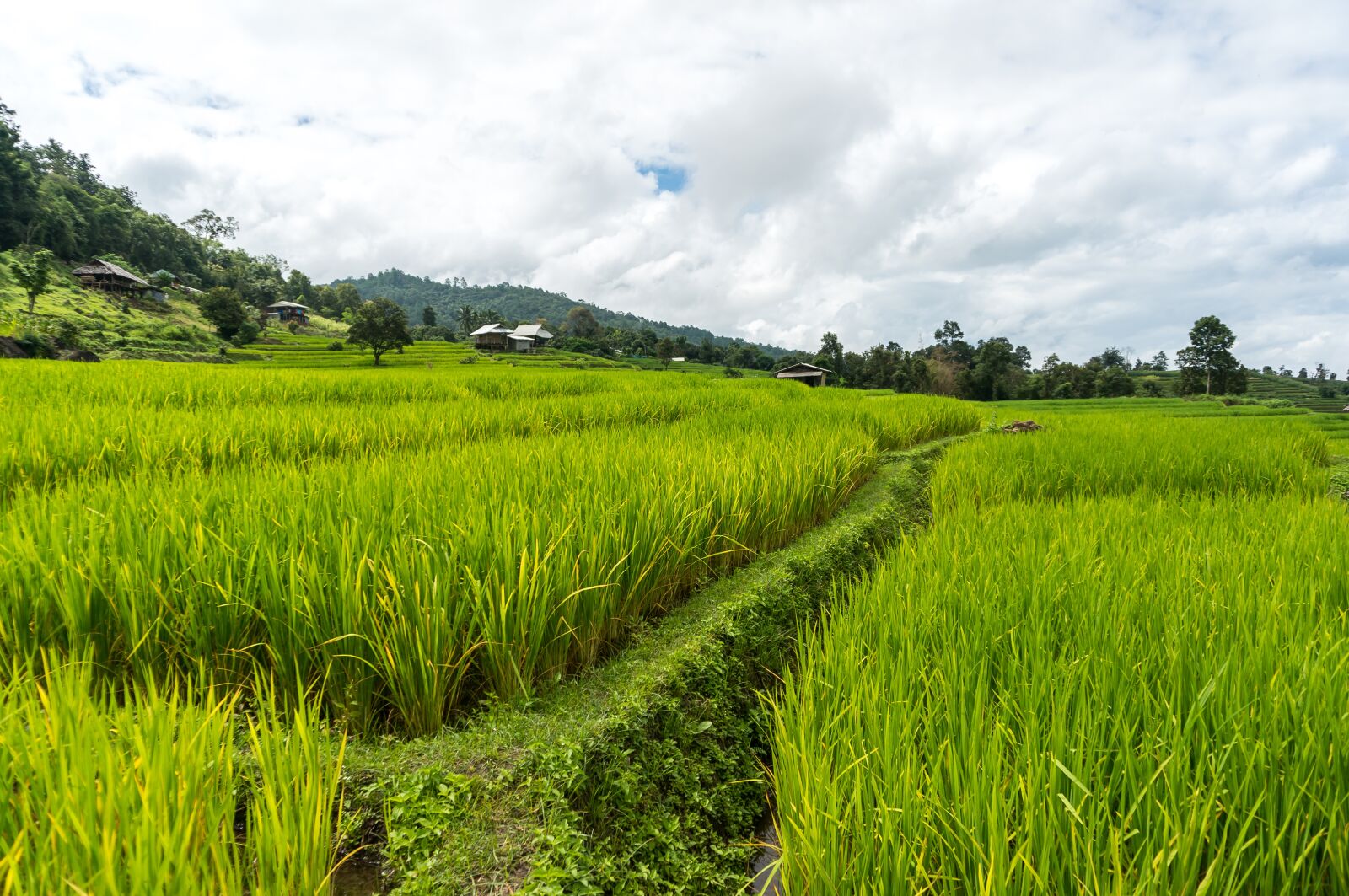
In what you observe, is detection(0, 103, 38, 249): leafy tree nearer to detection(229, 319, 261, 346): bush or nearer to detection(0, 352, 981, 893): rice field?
detection(229, 319, 261, 346): bush

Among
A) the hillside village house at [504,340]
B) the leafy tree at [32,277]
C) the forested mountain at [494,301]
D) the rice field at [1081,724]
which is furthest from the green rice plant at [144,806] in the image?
the forested mountain at [494,301]

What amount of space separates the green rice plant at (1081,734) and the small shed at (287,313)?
6981 cm

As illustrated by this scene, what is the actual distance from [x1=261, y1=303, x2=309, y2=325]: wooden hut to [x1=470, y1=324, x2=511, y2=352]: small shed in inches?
751

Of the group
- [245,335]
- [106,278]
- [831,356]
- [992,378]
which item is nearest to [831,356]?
[831,356]

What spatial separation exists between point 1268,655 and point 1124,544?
1.36 meters

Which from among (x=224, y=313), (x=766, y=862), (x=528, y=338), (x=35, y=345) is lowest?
(x=766, y=862)

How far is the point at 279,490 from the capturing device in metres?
2.29

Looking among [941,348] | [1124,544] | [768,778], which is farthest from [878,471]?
[941,348]

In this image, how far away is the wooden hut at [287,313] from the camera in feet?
189

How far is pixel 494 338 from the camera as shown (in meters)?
57.2

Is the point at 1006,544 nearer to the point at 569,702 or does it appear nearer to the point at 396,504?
the point at 569,702

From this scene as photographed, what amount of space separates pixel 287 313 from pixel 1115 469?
7199cm

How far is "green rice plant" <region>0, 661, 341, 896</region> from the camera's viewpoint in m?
0.79

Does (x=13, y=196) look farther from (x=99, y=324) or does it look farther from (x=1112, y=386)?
(x=1112, y=386)
